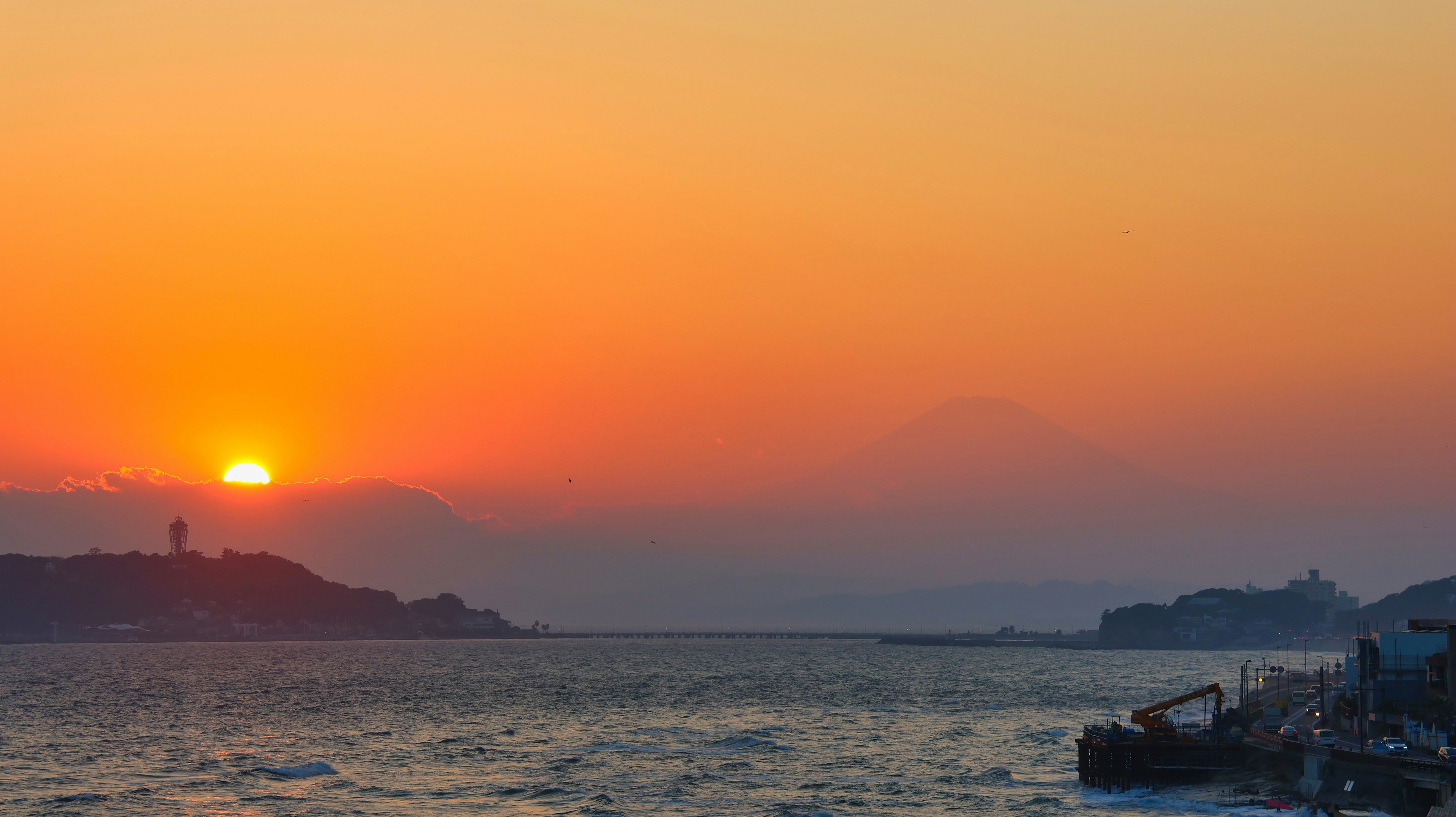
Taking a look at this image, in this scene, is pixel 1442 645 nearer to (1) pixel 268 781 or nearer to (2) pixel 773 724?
(2) pixel 773 724

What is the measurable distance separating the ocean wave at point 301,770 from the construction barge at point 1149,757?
57.9 meters

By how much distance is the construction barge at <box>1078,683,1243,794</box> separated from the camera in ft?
308

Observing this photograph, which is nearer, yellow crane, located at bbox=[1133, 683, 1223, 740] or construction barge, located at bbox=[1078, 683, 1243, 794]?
construction barge, located at bbox=[1078, 683, 1243, 794]

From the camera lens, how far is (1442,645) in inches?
4141

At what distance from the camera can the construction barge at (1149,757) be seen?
93.8 m

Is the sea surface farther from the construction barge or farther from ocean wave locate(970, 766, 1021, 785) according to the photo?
the construction barge

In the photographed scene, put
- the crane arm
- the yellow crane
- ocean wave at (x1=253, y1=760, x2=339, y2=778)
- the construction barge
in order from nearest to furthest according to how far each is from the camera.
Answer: the construction barge < the yellow crane < ocean wave at (x1=253, y1=760, x2=339, y2=778) < the crane arm

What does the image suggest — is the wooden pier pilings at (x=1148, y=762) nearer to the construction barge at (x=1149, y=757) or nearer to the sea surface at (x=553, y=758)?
the construction barge at (x=1149, y=757)

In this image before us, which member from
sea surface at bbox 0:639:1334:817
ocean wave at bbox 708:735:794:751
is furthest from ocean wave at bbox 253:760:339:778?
ocean wave at bbox 708:735:794:751

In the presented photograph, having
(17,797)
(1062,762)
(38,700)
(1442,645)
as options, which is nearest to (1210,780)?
(1062,762)

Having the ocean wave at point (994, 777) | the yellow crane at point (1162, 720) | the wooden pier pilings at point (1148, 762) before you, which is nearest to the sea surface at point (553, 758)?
the ocean wave at point (994, 777)

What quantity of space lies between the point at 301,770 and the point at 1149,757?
65.0 meters

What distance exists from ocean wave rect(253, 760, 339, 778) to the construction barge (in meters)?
57.9

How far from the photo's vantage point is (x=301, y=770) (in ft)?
335
